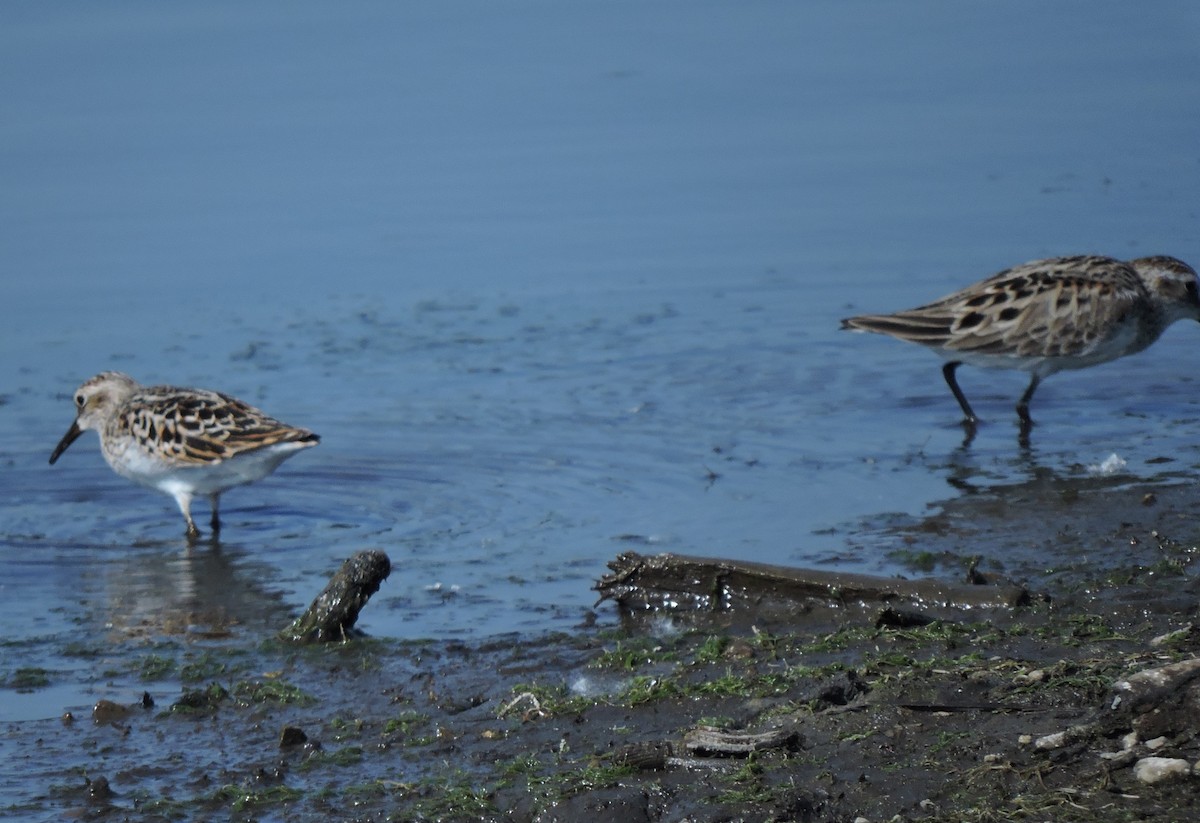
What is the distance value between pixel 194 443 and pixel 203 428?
104 mm

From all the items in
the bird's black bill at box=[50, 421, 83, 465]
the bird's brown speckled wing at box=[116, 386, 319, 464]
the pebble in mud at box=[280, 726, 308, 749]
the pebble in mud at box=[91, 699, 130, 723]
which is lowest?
the bird's black bill at box=[50, 421, 83, 465]

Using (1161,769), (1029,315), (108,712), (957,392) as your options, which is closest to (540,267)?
(957,392)

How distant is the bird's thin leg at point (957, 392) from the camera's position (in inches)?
435

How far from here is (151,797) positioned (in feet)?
19.2

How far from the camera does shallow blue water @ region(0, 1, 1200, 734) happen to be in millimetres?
9305

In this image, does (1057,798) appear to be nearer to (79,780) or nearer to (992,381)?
(79,780)

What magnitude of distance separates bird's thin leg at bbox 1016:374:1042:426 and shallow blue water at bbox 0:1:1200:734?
10 centimetres

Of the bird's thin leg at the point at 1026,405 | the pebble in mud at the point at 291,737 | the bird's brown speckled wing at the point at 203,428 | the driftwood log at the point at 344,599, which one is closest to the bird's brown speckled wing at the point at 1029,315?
the bird's thin leg at the point at 1026,405

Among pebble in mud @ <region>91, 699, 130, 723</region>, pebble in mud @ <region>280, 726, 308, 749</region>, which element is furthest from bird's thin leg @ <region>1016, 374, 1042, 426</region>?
pebble in mud @ <region>91, 699, 130, 723</region>

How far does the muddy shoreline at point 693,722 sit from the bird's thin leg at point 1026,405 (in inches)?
117

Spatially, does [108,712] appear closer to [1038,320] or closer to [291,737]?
[291,737]

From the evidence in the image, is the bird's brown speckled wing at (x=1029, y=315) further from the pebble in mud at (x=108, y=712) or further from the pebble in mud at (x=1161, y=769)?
the pebble in mud at (x=1161, y=769)

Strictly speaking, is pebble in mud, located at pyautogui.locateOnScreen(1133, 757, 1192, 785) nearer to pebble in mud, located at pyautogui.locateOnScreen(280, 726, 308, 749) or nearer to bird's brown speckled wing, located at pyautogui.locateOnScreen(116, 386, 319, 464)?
pebble in mud, located at pyautogui.locateOnScreen(280, 726, 308, 749)

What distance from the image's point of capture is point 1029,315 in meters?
11.0
